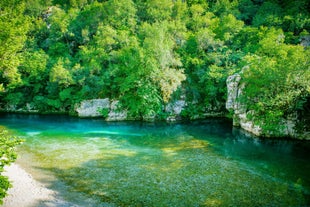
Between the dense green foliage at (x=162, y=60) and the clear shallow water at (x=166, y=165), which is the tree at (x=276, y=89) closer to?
the dense green foliage at (x=162, y=60)

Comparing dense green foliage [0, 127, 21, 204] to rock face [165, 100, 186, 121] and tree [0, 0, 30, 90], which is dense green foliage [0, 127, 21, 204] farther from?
rock face [165, 100, 186, 121]

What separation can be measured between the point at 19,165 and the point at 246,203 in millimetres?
17555

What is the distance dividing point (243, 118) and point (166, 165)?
48.2 ft

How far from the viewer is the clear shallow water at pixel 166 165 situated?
54.9 ft

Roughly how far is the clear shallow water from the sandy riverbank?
2.30 feet

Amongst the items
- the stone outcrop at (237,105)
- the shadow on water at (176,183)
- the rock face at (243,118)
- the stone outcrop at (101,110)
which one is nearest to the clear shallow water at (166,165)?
the shadow on water at (176,183)

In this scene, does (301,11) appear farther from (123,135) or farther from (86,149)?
(86,149)

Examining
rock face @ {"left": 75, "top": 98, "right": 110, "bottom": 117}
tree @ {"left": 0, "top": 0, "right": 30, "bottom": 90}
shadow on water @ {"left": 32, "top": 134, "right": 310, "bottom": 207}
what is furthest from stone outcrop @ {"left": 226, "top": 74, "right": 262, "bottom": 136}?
tree @ {"left": 0, "top": 0, "right": 30, "bottom": 90}

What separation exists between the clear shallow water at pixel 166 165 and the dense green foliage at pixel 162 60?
232 inches

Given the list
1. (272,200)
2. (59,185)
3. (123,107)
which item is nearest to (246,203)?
(272,200)

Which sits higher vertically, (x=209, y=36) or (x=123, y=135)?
(x=209, y=36)

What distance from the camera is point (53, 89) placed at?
1784 inches

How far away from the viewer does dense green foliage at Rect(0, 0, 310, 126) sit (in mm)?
29625

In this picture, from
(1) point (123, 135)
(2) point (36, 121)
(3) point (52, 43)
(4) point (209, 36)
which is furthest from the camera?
(3) point (52, 43)
